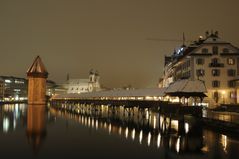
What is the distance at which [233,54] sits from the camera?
62188 millimetres

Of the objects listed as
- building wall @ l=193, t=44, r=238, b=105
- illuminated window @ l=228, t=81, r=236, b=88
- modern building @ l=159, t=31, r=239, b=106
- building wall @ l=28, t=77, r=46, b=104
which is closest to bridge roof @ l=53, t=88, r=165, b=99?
modern building @ l=159, t=31, r=239, b=106

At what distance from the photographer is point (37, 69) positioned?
376 ft

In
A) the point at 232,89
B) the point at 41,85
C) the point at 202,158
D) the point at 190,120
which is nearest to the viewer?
the point at 202,158

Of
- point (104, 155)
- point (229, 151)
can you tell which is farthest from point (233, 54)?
point (104, 155)

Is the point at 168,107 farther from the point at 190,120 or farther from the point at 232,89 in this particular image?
the point at 232,89

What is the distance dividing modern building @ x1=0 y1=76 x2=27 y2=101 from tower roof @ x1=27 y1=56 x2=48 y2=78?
5699 cm

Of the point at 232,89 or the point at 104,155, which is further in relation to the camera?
the point at 232,89

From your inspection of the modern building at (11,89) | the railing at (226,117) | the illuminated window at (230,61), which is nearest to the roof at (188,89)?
the railing at (226,117)

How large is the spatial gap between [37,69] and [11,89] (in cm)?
7834

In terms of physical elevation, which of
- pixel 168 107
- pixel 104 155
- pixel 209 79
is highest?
pixel 209 79

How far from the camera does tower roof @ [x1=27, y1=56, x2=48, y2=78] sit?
11131 cm

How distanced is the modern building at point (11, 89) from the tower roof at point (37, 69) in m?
57.0

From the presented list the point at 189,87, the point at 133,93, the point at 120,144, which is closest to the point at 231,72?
the point at 133,93

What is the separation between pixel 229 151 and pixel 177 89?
12.4 m
